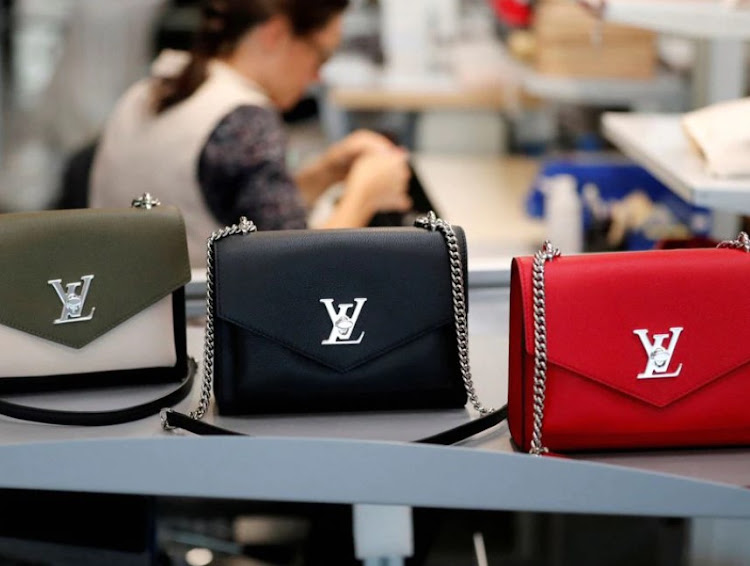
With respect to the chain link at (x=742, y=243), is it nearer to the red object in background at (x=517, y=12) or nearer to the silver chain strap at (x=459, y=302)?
the silver chain strap at (x=459, y=302)

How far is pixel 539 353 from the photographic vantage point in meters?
0.92

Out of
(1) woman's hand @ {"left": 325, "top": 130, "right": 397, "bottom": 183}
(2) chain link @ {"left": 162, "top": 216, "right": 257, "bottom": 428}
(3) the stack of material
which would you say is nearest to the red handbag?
(2) chain link @ {"left": 162, "top": 216, "right": 257, "bottom": 428}

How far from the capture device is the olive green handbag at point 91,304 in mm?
1019

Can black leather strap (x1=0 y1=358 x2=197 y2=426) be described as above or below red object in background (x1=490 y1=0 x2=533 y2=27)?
below

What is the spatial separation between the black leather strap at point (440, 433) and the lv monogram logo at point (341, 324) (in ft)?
0.34

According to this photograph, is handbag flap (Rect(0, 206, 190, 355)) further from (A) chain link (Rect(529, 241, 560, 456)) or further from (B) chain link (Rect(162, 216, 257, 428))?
(A) chain link (Rect(529, 241, 560, 456))

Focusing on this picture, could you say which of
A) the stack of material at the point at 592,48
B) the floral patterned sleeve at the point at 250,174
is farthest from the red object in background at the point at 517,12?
the floral patterned sleeve at the point at 250,174

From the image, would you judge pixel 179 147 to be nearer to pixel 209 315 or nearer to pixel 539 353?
pixel 209 315

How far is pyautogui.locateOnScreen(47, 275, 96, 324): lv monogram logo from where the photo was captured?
1025 mm

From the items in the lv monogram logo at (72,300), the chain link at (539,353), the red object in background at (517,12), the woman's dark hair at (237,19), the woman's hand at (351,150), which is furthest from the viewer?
the red object in background at (517,12)

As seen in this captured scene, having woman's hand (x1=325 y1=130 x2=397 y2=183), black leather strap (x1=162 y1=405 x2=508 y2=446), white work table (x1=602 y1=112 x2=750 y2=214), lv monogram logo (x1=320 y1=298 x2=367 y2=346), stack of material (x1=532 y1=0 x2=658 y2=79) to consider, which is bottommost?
black leather strap (x1=162 y1=405 x2=508 y2=446)

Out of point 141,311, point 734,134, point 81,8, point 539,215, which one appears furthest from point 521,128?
point 141,311

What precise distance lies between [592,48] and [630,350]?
1890 millimetres

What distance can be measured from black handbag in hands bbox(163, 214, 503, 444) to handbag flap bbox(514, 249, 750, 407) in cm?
9
